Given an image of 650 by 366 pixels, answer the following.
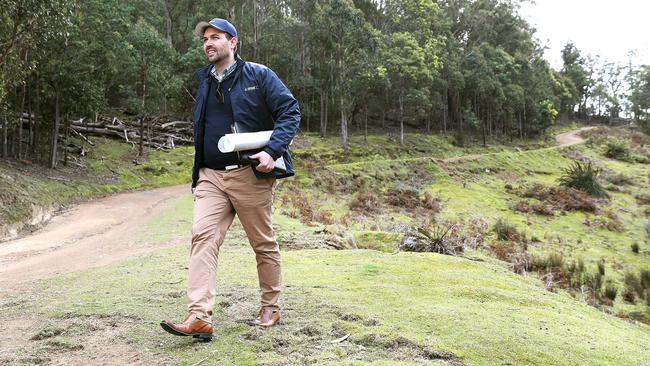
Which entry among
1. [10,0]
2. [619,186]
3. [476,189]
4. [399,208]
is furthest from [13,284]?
[619,186]

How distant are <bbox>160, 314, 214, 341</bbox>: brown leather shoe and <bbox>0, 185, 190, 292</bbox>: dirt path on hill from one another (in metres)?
3.74

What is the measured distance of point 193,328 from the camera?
3740 millimetres

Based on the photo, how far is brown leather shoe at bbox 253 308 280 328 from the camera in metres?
4.24

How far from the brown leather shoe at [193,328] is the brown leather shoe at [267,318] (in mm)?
517

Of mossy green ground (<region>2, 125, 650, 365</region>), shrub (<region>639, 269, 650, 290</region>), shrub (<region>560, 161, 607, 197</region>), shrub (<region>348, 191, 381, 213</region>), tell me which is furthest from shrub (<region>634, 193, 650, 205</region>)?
mossy green ground (<region>2, 125, 650, 365</region>)

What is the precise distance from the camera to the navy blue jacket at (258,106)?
411 cm

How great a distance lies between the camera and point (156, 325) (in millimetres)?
4344

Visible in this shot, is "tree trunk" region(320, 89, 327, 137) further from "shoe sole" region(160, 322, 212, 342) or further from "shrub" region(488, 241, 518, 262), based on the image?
"shoe sole" region(160, 322, 212, 342)

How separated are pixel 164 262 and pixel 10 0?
34.7 ft

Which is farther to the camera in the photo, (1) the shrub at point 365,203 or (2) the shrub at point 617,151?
(2) the shrub at point 617,151

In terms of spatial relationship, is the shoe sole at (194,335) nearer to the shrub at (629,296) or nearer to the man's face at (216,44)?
the man's face at (216,44)

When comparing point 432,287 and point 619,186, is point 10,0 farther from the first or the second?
point 619,186

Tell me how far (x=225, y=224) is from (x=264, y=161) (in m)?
0.65

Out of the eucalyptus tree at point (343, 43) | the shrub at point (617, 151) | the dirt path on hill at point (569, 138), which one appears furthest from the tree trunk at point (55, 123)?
the dirt path on hill at point (569, 138)
